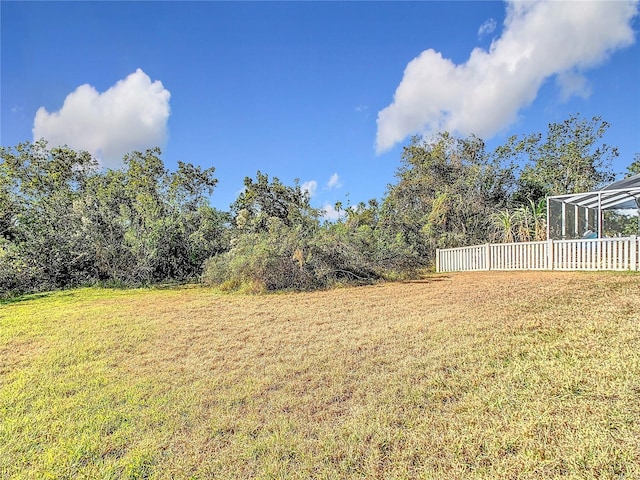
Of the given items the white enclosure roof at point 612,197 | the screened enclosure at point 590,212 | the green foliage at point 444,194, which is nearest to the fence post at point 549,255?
the screened enclosure at point 590,212

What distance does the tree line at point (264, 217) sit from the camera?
8.75 metres

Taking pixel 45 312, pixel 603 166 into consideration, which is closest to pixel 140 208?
pixel 45 312

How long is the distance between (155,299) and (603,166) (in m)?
18.5

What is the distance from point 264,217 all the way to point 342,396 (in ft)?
35.4

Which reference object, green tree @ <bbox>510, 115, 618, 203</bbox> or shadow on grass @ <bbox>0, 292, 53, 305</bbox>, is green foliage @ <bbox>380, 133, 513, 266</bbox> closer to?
green tree @ <bbox>510, 115, 618, 203</bbox>

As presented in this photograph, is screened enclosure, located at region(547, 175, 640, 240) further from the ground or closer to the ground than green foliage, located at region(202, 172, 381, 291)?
further from the ground

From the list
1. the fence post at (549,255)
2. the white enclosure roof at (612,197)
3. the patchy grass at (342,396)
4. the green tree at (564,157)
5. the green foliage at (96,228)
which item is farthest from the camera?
the green tree at (564,157)

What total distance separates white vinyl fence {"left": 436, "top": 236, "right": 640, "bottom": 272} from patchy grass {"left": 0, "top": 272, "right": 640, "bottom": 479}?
10.1 ft

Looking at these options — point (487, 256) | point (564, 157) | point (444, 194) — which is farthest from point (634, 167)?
point (487, 256)

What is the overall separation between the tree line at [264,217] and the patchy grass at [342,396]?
4.07 metres

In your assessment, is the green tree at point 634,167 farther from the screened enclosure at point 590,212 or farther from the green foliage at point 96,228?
the green foliage at point 96,228

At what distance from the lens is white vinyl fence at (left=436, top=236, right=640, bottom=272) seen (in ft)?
23.0

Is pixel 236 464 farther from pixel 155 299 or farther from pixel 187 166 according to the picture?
pixel 187 166

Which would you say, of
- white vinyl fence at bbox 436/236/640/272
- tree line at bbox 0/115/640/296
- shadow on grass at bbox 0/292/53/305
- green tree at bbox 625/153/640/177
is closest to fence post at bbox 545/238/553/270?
white vinyl fence at bbox 436/236/640/272
